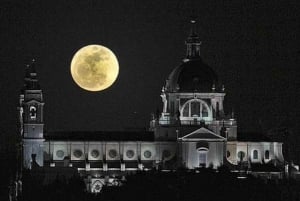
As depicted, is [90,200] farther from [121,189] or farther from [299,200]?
[299,200]

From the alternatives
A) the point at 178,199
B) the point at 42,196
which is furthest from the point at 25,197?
the point at 178,199

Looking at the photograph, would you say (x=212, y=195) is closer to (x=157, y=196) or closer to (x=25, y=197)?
(x=157, y=196)

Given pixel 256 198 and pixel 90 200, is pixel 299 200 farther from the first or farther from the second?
pixel 90 200

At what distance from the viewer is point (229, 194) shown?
7505 inches

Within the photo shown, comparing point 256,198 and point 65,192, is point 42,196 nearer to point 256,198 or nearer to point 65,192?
point 65,192

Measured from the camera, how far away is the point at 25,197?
655 feet

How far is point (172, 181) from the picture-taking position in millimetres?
199500

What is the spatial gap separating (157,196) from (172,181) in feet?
32.8

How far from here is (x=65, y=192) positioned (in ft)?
640

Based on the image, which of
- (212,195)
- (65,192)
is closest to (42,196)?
(65,192)

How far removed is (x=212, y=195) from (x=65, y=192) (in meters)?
12.6

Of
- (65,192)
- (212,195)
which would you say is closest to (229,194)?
(212,195)

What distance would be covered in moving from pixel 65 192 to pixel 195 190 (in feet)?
34.6

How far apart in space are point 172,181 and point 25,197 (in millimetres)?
12015
